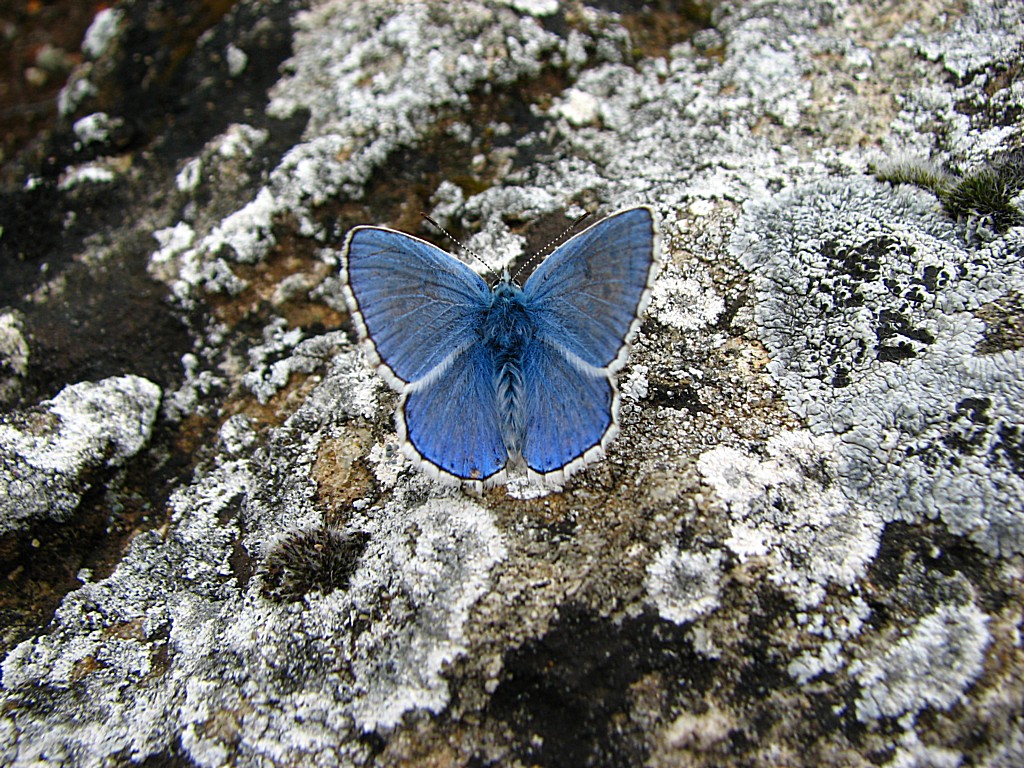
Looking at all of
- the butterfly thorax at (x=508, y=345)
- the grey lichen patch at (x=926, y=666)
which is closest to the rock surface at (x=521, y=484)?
the grey lichen patch at (x=926, y=666)

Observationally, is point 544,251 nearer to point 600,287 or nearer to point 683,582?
point 600,287

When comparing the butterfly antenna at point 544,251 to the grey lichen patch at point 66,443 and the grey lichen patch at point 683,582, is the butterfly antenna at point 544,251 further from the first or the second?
the grey lichen patch at point 66,443

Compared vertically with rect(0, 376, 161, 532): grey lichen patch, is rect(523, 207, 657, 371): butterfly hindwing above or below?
above

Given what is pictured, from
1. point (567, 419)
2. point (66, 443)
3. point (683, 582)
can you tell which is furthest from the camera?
point (66, 443)

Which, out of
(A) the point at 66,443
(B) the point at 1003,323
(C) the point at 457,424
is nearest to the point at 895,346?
(B) the point at 1003,323

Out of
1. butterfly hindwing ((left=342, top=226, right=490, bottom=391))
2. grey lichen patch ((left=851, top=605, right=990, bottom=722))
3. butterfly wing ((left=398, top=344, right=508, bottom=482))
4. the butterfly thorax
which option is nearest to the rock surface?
grey lichen patch ((left=851, top=605, right=990, bottom=722))

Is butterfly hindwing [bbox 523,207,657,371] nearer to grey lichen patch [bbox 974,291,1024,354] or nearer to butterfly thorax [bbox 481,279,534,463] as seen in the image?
butterfly thorax [bbox 481,279,534,463]
